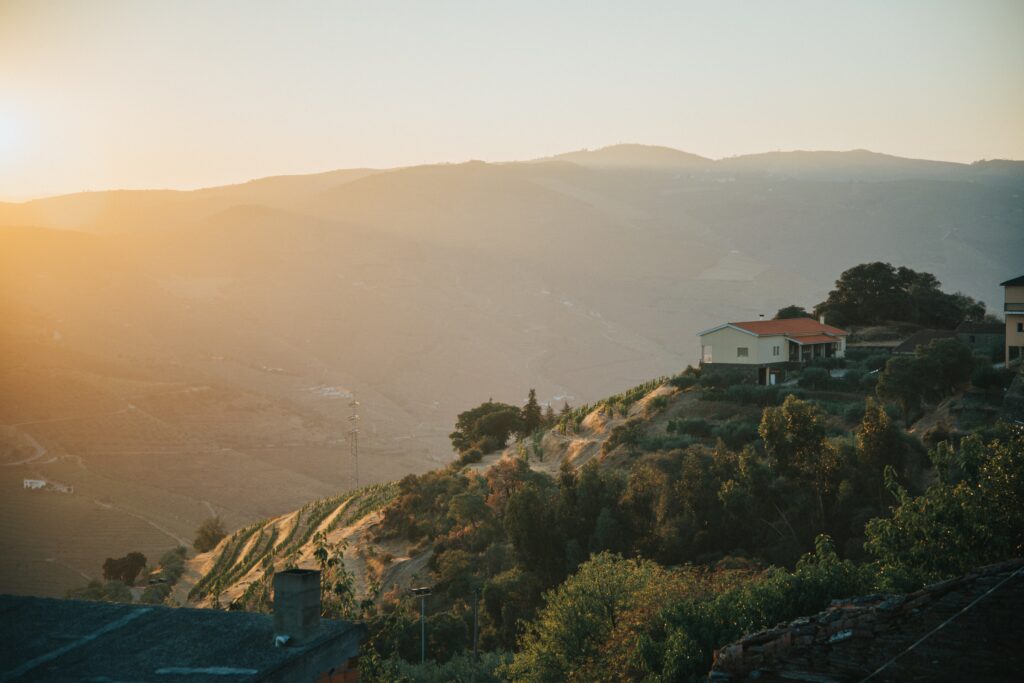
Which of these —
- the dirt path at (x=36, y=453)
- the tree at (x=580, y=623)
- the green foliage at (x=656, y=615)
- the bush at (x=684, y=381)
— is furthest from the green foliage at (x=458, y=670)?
the dirt path at (x=36, y=453)

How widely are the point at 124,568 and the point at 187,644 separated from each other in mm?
46489

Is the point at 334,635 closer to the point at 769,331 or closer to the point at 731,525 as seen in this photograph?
the point at 731,525

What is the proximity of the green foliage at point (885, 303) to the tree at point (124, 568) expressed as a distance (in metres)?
47.6

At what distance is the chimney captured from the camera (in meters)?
8.15

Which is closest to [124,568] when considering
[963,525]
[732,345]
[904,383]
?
[732,345]

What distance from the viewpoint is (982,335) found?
4856 cm

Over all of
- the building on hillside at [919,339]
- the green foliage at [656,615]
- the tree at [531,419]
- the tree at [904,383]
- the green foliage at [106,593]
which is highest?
the building on hillside at [919,339]

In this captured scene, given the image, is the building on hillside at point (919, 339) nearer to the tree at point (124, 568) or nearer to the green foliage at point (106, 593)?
the green foliage at point (106, 593)

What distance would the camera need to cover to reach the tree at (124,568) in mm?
48341

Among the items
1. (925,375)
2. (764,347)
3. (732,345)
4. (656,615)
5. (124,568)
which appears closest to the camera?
(656,615)

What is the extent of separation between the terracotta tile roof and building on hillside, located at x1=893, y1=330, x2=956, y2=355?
352 cm

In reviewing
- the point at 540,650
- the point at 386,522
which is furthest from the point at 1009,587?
the point at 386,522

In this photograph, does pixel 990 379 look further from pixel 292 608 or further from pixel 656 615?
pixel 292 608

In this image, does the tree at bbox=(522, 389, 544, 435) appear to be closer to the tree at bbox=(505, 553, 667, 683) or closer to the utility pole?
the utility pole
